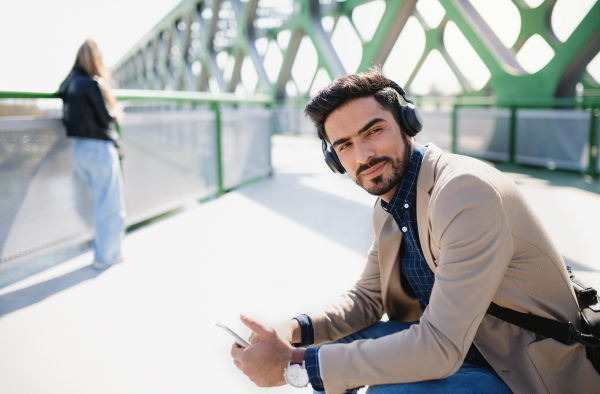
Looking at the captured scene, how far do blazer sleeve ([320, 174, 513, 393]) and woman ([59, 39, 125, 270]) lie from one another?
290 cm

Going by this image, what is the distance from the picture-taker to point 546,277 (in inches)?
51.4

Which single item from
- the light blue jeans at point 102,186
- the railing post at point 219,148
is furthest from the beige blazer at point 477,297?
the railing post at point 219,148

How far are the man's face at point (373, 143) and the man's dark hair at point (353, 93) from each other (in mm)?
22

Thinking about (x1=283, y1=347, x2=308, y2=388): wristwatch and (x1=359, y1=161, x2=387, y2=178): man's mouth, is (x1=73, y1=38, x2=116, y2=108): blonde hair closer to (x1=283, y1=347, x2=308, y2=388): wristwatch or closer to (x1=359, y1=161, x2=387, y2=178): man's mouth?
(x1=359, y1=161, x2=387, y2=178): man's mouth

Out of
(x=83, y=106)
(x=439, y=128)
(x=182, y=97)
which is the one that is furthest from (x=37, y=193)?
(x=439, y=128)

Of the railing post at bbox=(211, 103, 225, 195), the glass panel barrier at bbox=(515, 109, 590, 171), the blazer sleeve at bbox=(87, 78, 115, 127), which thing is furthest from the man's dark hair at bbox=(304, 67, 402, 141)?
the glass panel barrier at bbox=(515, 109, 590, 171)

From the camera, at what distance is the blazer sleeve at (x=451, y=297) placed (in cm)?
119

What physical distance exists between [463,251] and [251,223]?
3.91 metres

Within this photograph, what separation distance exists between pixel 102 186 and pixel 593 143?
680cm

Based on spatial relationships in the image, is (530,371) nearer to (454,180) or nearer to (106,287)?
(454,180)

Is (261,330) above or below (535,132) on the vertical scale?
below

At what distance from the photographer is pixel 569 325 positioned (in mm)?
1237

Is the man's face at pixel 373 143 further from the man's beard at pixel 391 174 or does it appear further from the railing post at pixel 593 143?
the railing post at pixel 593 143

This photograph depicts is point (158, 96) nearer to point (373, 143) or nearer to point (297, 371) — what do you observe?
point (373, 143)
